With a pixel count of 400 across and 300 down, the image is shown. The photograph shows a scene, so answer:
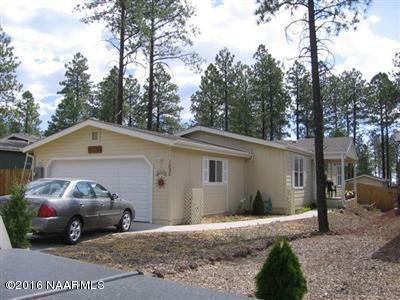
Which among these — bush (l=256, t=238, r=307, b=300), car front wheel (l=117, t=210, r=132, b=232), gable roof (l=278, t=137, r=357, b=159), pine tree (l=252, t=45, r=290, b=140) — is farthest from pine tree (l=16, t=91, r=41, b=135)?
bush (l=256, t=238, r=307, b=300)

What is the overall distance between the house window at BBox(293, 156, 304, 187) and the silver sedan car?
1193cm

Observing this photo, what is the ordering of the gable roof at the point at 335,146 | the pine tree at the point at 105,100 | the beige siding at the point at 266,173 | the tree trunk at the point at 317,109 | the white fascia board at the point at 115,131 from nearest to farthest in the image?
the tree trunk at the point at 317,109, the white fascia board at the point at 115,131, the beige siding at the point at 266,173, the gable roof at the point at 335,146, the pine tree at the point at 105,100

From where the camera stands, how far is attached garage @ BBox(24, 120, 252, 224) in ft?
51.0

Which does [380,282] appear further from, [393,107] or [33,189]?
[393,107]

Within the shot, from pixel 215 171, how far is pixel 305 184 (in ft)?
24.7

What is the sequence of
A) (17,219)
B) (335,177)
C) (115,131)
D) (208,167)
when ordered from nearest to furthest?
1. (17,219)
2. (115,131)
3. (208,167)
4. (335,177)

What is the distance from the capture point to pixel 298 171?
2348cm

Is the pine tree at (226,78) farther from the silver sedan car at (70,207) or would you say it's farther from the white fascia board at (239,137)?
the silver sedan car at (70,207)

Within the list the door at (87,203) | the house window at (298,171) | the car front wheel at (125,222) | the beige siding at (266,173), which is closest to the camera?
the door at (87,203)

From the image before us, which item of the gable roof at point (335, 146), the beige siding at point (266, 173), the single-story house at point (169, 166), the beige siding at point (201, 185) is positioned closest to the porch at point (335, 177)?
the gable roof at point (335, 146)

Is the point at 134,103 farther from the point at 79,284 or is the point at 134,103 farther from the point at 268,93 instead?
the point at 79,284

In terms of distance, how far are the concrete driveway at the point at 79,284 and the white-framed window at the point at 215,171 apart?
49.2ft

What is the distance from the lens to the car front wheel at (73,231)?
1091 cm

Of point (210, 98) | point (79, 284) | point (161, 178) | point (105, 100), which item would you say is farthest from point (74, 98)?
point (79, 284)
